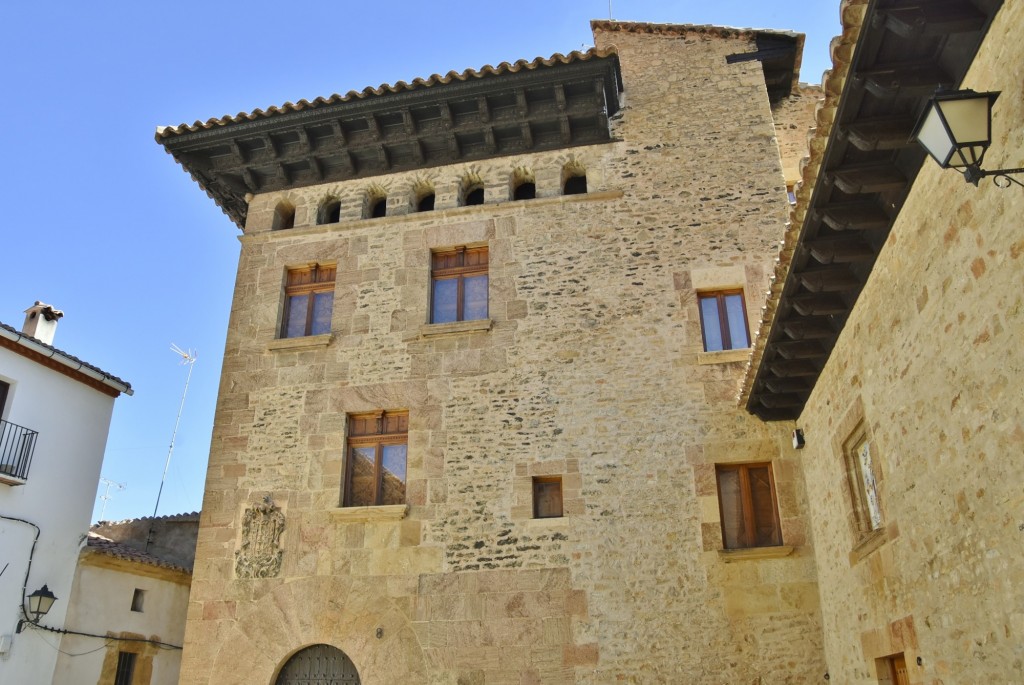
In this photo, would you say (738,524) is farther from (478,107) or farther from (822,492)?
(478,107)

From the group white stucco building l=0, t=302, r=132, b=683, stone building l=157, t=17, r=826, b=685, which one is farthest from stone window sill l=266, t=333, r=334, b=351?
white stucco building l=0, t=302, r=132, b=683

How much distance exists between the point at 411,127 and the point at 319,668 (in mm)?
7264

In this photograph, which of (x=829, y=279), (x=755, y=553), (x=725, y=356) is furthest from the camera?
(x=725, y=356)

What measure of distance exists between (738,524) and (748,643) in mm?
1320

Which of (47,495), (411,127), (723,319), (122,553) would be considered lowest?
(122,553)

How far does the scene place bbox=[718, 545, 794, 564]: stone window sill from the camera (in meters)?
9.54

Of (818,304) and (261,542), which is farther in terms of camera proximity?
(261,542)

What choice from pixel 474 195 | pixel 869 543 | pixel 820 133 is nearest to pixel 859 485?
pixel 869 543

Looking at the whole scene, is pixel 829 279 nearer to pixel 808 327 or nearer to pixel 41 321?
pixel 808 327

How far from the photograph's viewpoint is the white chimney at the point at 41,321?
13297 millimetres

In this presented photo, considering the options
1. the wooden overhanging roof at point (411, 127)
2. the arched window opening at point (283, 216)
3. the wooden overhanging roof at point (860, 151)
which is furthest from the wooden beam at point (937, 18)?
the arched window opening at point (283, 216)

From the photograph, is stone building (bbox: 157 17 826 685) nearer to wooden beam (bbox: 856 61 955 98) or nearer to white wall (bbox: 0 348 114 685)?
white wall (bbox: 0 348 114 685)

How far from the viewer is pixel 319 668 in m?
10.2

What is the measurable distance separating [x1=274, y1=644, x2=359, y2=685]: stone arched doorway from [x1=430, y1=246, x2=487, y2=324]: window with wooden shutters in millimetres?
4336
